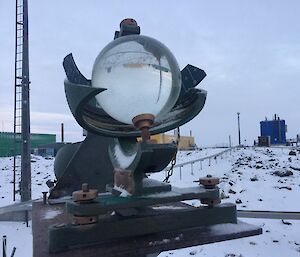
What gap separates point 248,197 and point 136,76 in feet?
30.7

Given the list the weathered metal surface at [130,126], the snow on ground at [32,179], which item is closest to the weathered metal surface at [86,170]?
the weathered metal surface at [130,126]

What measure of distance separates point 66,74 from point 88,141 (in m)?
0.89

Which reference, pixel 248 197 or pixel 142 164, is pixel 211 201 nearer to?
pixel 142 164

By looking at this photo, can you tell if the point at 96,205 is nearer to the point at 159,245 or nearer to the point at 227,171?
the point at 159,245

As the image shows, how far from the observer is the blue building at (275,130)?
42844 millimetres

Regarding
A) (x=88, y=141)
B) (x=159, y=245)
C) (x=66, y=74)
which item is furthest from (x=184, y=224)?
(x=88, y=141)

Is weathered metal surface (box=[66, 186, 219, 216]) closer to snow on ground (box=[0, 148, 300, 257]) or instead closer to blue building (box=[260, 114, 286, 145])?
snow on ground (box=[0, 148, 300, 257])

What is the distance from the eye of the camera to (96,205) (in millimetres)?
1586

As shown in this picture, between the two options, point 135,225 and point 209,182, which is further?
point 209,182

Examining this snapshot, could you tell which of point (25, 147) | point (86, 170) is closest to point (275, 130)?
point (25, 147)

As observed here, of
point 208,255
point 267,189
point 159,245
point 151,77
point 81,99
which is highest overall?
point 151,77

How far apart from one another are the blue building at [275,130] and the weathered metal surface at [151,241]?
4394 centimetres

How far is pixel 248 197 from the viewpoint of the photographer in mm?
10148

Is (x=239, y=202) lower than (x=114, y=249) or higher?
lower
